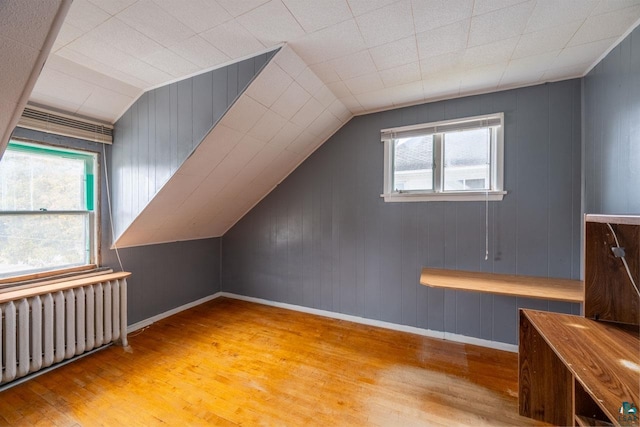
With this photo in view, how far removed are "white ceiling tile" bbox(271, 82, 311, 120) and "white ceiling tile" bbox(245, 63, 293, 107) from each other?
52 mm

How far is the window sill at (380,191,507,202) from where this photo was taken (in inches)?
93.4

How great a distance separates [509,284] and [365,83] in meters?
2.03

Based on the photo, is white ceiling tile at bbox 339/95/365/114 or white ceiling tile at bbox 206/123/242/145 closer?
white ceiling tile at bbox 206/123/242/145

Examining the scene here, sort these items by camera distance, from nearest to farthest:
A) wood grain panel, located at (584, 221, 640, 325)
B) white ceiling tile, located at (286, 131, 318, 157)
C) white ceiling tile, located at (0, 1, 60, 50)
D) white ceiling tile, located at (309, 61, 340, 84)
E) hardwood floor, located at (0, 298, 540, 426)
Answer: white ceiling tile, located at (0, 1, 60, 50)
wood grain panel, located at (584, 221, 640, 325)
hardwood floor, located at (0, 298, 540, 426)
white ceiling tile, located at (309, 61, 340, 84)
white ceiling tile, located at (286, 131, 318, 157)

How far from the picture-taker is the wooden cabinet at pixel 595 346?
2.95 ft

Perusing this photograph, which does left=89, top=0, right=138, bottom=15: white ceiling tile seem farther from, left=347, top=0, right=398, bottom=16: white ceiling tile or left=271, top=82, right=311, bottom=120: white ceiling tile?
left=347, top=0, right=398, bottom=16: white ceiling tile

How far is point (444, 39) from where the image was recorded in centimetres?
163

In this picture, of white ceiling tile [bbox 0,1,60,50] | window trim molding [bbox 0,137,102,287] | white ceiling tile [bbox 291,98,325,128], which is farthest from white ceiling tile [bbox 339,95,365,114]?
window trim molding [bbox 0,137,102,287]

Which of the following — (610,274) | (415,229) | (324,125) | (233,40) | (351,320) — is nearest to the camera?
(610,274)

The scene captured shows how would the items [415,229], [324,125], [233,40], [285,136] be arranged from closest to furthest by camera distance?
1. [233,40]
2. [285,136]
3. [415,229]
4. [324,125]

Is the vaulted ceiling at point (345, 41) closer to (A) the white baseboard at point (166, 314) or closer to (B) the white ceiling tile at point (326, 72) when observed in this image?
(B) the white ceiling tile at point (326, 72)

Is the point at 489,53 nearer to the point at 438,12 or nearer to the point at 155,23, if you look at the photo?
the point at 438,12

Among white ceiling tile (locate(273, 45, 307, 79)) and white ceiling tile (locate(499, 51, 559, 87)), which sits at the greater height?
white ceiling tile (locate(499, 51, 559, 87))

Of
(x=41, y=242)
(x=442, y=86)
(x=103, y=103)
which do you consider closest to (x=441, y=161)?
(x=442, y=86)
